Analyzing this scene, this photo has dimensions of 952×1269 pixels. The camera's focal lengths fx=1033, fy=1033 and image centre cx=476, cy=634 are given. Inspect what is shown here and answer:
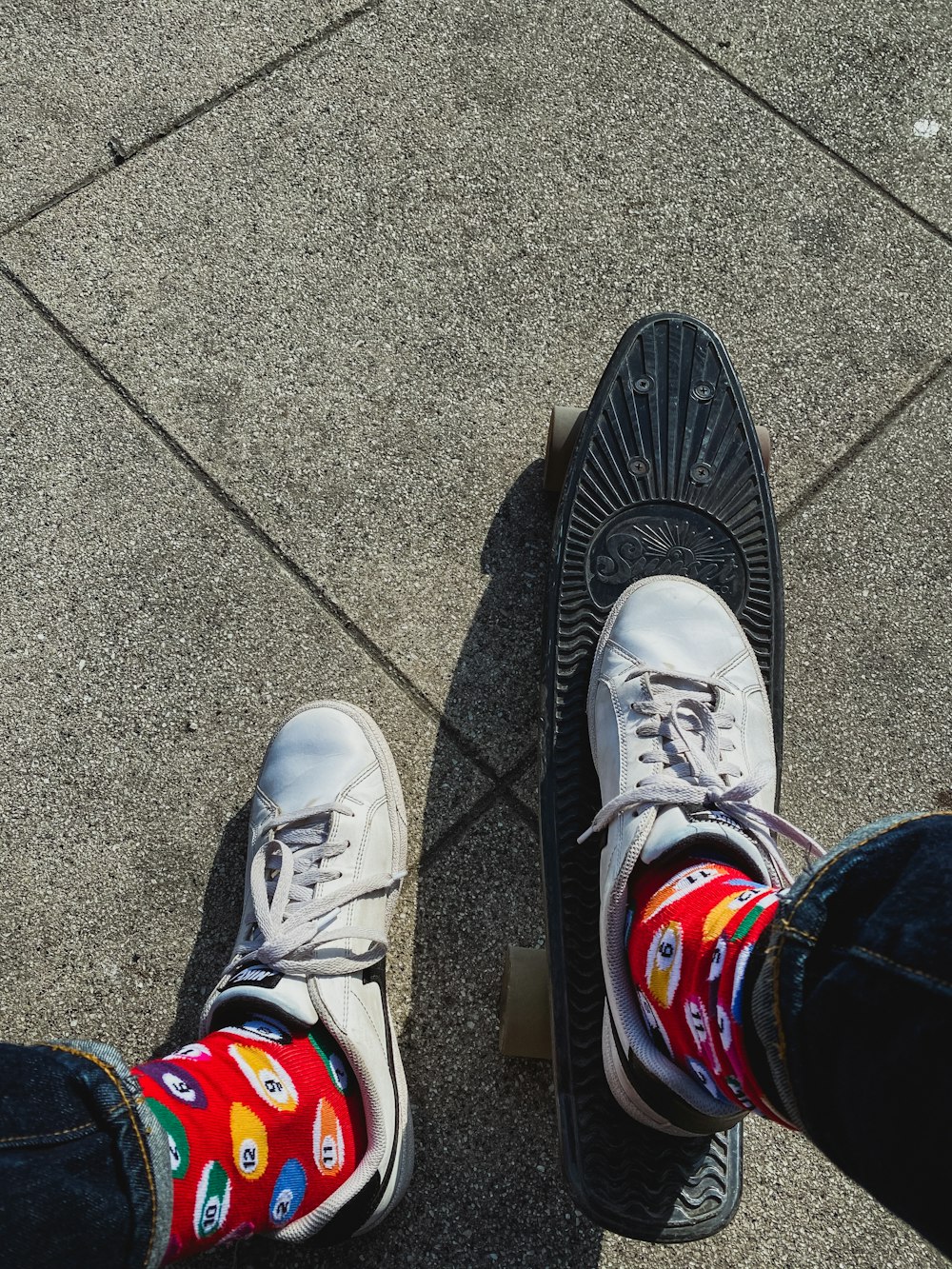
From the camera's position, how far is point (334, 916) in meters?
1.60

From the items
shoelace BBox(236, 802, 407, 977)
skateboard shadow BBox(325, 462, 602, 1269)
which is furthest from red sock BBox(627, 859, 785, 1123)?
shoelace BBox(236, 802, 407, 977)

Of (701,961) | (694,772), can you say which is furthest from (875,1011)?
(694,772)

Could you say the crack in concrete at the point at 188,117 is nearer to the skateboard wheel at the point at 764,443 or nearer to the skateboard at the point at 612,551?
the skateboard at the point at 612,551

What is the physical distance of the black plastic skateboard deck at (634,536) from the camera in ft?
5.32

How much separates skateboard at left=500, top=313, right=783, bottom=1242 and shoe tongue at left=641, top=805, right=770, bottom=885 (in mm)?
148

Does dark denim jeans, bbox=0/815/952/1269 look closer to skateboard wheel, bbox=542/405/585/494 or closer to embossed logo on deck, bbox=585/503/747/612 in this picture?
embossed logo on deck, bbox=585/503/747/612

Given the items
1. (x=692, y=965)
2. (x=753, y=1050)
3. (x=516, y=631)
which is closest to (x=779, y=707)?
(x=516, y=631)

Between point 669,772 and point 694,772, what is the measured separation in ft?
0.12

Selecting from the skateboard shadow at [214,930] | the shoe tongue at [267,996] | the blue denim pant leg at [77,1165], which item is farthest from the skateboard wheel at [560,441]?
the blue denim pant leg at [77,1165]

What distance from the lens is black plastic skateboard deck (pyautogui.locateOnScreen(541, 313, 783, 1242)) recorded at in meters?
1.62

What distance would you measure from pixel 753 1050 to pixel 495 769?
0.75m

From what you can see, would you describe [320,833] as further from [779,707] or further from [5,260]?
[5,260]

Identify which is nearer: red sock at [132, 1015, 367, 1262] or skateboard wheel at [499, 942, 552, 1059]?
red sock at [132, 1015, 367, 1262]

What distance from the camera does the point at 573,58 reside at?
91.6 inches
